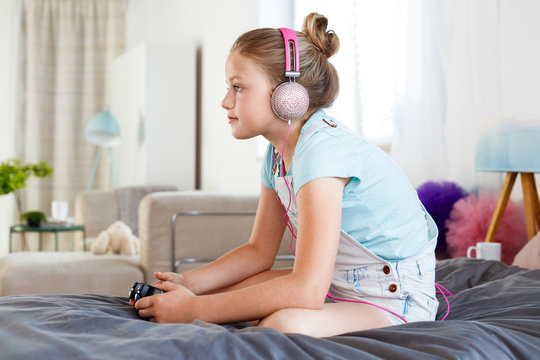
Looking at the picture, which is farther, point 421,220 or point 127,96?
point 127,96

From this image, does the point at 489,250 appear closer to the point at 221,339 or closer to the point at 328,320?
the point at 328,320

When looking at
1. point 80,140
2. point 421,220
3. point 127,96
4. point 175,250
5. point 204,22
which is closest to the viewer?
point 421,220

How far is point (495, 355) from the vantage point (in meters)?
0.87

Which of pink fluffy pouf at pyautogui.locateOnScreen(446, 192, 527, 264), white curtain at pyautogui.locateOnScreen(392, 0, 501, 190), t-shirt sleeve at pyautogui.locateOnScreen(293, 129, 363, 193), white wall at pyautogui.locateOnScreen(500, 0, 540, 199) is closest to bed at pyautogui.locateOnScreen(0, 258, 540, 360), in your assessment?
t-shirt sleeve at pyautogui.locateOnScreen(293, 129, 363, 193)

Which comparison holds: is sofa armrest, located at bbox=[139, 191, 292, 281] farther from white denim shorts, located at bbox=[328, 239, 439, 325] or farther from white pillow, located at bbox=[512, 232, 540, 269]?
white denim shorts, located at bbox=[328, 239, 439, 325]

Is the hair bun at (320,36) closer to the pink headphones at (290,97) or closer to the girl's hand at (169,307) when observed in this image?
the pink headphones at (290,97)

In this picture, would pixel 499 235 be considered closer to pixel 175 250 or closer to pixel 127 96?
pixel 175 250

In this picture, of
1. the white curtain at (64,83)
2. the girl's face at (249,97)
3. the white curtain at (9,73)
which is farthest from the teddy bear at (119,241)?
the white curtain at (9,73)

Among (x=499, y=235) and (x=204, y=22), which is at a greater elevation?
(x=204, y=22)

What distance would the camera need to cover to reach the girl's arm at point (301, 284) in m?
1.02

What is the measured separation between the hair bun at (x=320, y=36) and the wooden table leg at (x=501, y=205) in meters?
1.16

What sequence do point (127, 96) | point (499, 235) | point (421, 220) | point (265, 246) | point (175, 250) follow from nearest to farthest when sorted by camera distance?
point (421, 220)
point (265, 246)
point (499, 235)
point (175, 250)
point (127, 96)

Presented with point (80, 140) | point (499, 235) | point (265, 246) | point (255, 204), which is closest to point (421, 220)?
point (265, 246)

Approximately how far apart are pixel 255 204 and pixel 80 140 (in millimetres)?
3875
